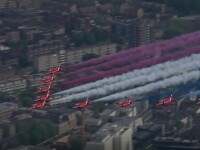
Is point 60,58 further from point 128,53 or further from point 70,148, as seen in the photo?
point 70,148

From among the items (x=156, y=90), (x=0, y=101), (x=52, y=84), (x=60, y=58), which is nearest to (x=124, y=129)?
(x=156, y=90)

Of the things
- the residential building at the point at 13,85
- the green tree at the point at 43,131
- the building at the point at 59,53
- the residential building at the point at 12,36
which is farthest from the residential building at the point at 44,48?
the green tree at the point at 43,131

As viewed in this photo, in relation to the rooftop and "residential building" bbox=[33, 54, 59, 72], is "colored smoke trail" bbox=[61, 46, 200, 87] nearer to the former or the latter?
the rooftop

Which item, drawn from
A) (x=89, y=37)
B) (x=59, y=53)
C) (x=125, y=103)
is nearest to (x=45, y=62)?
(x=59, y=53)

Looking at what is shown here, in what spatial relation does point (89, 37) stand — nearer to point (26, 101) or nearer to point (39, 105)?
point (26, 101)

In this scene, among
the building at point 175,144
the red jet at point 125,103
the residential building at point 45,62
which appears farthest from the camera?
the residential building at point 45,62

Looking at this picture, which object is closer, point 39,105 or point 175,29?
point 39,105

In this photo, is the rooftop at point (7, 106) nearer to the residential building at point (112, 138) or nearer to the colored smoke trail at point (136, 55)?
the colored smoke trail at point (136, 55)

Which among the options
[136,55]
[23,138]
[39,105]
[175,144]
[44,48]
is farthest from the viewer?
Answer: [44,48]
